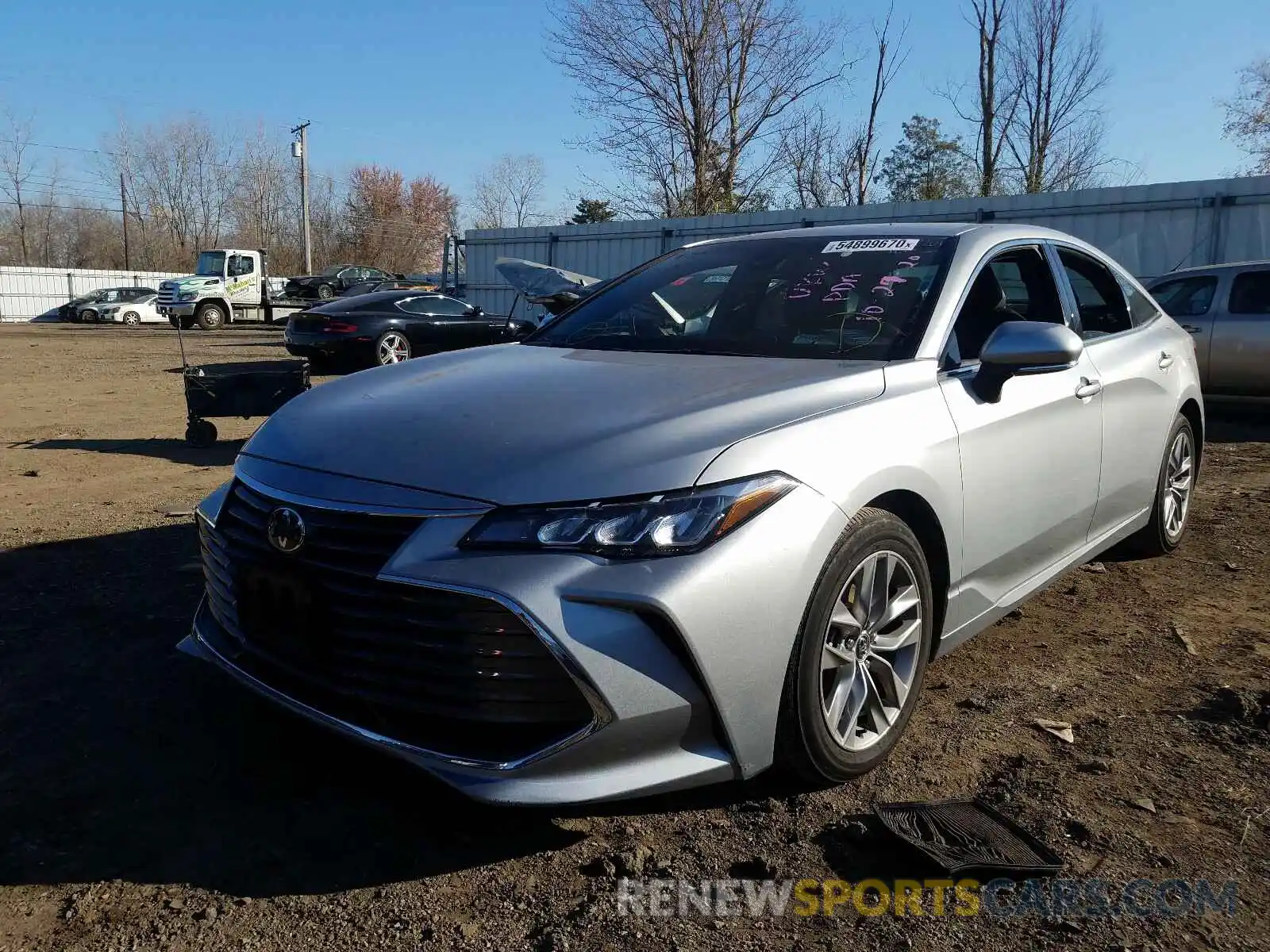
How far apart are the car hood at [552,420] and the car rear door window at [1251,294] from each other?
27.1 feet

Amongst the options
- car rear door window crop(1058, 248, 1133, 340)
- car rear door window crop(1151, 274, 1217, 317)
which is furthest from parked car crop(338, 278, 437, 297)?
car rear door window crop(1058, 248, 1133, 340)

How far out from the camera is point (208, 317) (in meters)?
32.5

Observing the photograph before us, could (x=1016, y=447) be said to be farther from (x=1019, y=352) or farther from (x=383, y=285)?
(x=383, y=285)

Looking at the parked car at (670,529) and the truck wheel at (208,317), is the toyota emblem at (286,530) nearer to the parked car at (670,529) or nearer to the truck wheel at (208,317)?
the parked car at (670,529)

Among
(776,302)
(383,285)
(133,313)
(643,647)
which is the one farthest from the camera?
(133,313)

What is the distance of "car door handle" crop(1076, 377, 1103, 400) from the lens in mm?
3738

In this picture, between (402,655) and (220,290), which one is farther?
(220,290)

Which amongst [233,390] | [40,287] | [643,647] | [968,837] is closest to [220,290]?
[40,287]

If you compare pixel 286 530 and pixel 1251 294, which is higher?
pixel 1251 294

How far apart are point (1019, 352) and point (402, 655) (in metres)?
2.03

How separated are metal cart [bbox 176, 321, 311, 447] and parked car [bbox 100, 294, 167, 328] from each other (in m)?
33.4

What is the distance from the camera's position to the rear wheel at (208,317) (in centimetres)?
3244

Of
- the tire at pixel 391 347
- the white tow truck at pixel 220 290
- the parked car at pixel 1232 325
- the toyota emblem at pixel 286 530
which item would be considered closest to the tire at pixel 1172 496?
the toyota emblem at pixel 286 530

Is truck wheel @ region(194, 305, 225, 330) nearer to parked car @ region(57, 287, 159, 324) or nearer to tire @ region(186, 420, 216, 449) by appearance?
parked car @ region(57, 287, 159, 324)
